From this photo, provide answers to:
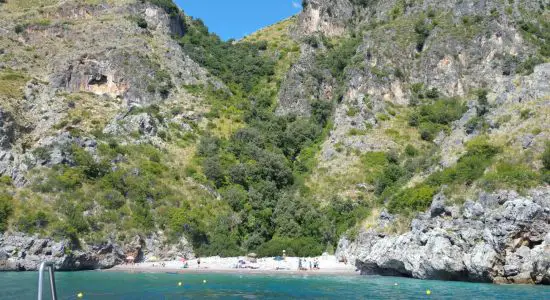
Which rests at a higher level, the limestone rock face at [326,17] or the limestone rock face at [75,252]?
the limestone rock face at [326,17]

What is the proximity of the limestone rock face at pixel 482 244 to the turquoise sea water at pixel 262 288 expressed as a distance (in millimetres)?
1738

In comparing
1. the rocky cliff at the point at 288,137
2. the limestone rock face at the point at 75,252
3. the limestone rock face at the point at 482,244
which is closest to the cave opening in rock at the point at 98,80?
the rocky cliff at the point at 288,137

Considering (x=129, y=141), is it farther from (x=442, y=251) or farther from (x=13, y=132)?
(x=442, y=251)

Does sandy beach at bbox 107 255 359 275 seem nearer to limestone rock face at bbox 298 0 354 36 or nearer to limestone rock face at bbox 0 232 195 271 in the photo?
limestone rock face at bbox 0 232 195 271

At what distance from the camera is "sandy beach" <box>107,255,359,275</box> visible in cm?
5584

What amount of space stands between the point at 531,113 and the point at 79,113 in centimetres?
6809

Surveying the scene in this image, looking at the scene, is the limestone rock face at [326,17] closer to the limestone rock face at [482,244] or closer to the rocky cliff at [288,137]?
the rocky cliff at [288,137]

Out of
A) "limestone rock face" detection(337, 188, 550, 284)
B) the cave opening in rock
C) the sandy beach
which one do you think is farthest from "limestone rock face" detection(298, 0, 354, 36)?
"limestone rock face" detection(337, 188, 550, 284)

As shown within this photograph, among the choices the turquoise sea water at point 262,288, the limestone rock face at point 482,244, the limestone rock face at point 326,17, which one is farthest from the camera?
the limestone rock face at point 326,17

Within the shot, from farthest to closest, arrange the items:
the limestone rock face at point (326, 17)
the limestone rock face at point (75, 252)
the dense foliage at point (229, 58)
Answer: the limestone rock face at point (326, 17), the dense foliage at point (229, 58), the limestone rock face at point (75, 252)

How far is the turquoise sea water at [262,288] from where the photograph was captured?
110 ft

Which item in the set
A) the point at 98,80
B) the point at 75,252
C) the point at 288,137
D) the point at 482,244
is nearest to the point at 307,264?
the point at 482,244

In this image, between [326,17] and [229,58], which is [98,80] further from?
[326,17]

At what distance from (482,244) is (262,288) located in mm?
18963
